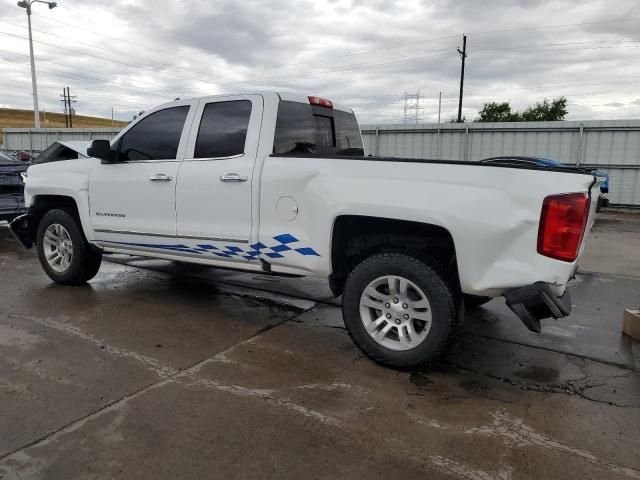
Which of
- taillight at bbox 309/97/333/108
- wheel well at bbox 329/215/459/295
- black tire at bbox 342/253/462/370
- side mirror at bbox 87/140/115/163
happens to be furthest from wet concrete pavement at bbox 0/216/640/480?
taillight at bbox 309/97/333/108

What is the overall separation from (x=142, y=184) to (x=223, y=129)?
39.7 inches

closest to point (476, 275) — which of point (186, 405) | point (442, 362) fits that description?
point (442, 362)

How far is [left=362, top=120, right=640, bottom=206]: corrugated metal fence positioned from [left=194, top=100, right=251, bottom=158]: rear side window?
46.8 ft

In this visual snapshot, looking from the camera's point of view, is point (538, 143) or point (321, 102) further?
point (538, 143)

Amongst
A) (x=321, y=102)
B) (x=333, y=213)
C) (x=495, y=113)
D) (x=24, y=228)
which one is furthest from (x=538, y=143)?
(x=495, y=113)

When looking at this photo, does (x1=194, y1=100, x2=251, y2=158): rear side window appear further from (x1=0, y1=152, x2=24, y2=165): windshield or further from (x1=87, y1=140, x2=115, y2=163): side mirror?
(x1=0, y1=152, x2=24, y2=165): windshield

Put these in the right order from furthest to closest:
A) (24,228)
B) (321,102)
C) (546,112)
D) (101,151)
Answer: (546,112)
(24,228)
(101,151)
(321,102)

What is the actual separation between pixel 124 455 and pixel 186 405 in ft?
1.85

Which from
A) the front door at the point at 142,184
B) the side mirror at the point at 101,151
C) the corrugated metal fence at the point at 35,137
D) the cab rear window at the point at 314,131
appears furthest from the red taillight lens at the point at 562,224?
the corrugated metal fence at the point at 35,137

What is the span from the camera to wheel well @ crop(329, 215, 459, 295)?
12.0 ft

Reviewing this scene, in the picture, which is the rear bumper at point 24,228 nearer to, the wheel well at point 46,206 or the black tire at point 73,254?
the wheel well at point 46,206

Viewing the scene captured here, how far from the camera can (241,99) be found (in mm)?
4500

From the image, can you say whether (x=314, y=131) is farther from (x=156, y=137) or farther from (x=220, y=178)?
(x=156, y=137)

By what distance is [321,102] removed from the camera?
4875mm
